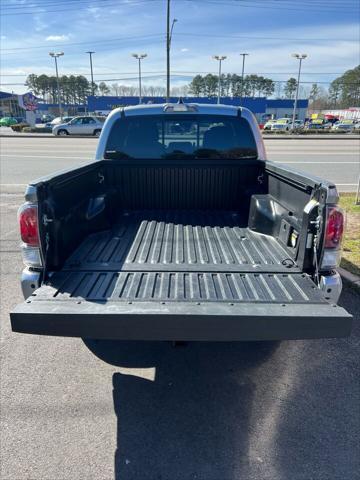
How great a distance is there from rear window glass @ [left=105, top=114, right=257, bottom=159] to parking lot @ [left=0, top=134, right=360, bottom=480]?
2.31 metres

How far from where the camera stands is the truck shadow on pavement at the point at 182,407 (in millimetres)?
2209

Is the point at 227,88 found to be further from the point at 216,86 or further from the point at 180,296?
the point at 180,296

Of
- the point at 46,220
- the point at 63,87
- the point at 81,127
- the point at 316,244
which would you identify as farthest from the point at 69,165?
the point at 63,87

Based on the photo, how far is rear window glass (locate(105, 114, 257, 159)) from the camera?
4.35 meters

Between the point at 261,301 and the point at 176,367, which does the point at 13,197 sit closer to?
the point at 176,367

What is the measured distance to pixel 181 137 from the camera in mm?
4461

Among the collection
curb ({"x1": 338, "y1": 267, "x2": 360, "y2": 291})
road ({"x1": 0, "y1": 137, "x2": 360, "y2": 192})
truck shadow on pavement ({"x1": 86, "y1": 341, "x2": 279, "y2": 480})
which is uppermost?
road ({"x1": 0, "y1": 137, "x2": 360, "y2": 192})

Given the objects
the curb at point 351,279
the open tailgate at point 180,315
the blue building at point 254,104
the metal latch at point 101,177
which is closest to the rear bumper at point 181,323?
the open tailgate at point 180,315

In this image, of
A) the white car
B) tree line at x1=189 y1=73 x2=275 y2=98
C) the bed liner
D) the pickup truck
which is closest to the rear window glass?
the pickup truck

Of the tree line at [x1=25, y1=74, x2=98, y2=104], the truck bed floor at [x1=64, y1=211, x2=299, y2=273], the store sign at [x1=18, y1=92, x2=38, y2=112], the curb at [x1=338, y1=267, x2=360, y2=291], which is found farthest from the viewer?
the tree line at [x1=25, y1=74, x2=98, y2=104]

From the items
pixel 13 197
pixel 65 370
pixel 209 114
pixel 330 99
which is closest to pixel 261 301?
pixel 65 370

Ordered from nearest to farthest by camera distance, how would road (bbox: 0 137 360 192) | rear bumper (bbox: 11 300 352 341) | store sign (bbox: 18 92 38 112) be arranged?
1. rear bumper (bbox: 11 300 352 341)
2. road (bbox: 0 137 360 192)
3. store sign (bbox: 18 92 38 112)

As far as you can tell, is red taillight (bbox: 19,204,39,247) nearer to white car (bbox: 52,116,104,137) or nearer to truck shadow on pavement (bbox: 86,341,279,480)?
truck shadow on pavement (bbox: 86,341,279,480)

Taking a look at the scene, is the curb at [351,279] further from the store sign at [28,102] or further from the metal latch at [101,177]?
the store sign at [28,102]
